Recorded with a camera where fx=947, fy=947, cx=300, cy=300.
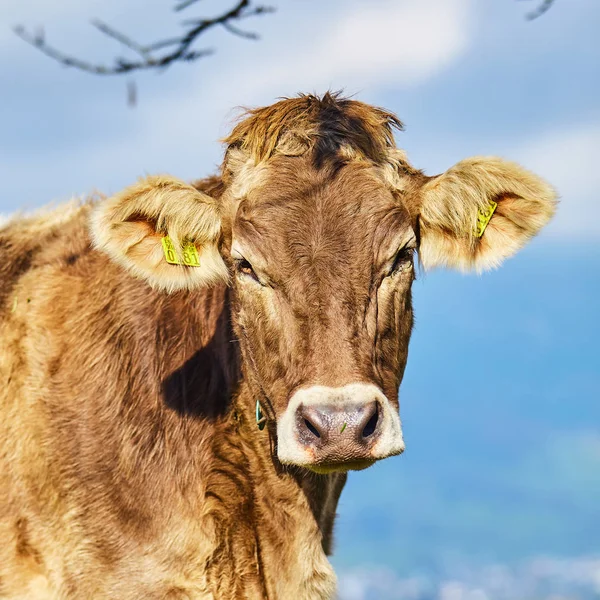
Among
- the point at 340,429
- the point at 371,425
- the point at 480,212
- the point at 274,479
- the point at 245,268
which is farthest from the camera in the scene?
the point at 480,212

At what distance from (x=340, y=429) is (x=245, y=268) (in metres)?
1.21

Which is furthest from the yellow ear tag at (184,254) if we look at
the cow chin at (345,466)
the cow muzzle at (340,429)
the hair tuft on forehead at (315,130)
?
the cow chin at (345,466)

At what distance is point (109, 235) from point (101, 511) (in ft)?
5.06

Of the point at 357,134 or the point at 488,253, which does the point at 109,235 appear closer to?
the point at 357,134

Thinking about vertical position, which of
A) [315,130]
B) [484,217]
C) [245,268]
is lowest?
[245,268]

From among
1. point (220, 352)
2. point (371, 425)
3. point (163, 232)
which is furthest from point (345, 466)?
point (163, 232)

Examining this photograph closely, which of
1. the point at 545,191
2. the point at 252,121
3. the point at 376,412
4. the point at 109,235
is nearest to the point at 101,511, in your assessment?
the point at 109,235

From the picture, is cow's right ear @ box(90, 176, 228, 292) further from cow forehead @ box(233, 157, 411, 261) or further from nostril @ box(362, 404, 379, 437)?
nostril @ box(362, 404, 379, 437)

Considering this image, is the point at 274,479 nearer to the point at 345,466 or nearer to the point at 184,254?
the point at 345,466

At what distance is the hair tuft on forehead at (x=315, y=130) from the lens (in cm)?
522

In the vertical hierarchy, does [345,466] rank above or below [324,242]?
below

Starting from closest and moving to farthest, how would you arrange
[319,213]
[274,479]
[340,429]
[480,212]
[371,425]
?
1. [340,429]
2. [371,425]
3. [319,213]
4. [274,479]
5. [480,212]

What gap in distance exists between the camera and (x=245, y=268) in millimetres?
4949

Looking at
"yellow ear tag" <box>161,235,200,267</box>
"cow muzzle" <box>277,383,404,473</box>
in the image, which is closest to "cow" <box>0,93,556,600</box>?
"yellow ear tag" <box>161,235,200,267</box>
